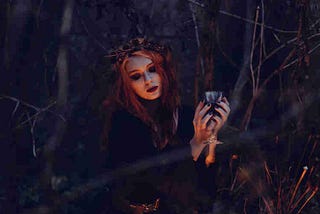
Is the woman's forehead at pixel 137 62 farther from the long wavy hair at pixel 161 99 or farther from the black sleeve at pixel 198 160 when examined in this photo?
the black sleeve at pixel 198 160

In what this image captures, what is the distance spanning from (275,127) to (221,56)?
418 mm

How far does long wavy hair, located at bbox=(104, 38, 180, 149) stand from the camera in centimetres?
188

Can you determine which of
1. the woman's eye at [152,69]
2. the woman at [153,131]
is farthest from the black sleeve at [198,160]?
the woman's eye at [152,69]

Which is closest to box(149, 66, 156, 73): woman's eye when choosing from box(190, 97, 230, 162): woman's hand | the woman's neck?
the woman's neck

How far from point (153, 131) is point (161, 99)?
141mm

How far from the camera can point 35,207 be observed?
2.03m

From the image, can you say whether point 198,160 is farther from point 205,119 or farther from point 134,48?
point 134,48

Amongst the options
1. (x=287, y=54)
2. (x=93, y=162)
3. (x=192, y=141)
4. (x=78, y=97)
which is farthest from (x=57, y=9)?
(x=287, y=54)

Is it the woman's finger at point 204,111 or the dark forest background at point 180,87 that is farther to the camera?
the dark forest background at point 180,87

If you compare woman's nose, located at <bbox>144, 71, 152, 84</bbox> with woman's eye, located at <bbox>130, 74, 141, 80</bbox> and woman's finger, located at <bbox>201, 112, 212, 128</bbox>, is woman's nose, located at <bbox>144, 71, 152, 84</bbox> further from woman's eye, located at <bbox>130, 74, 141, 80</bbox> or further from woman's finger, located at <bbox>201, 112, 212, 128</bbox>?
woman's finger, located at <bbox>201, 112, 212, 128</bbox>

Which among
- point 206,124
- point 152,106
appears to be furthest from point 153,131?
point 206,124

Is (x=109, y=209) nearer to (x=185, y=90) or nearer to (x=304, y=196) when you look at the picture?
(x=185, y=90)

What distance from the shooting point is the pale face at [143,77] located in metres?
1.84

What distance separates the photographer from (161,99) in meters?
1.91
